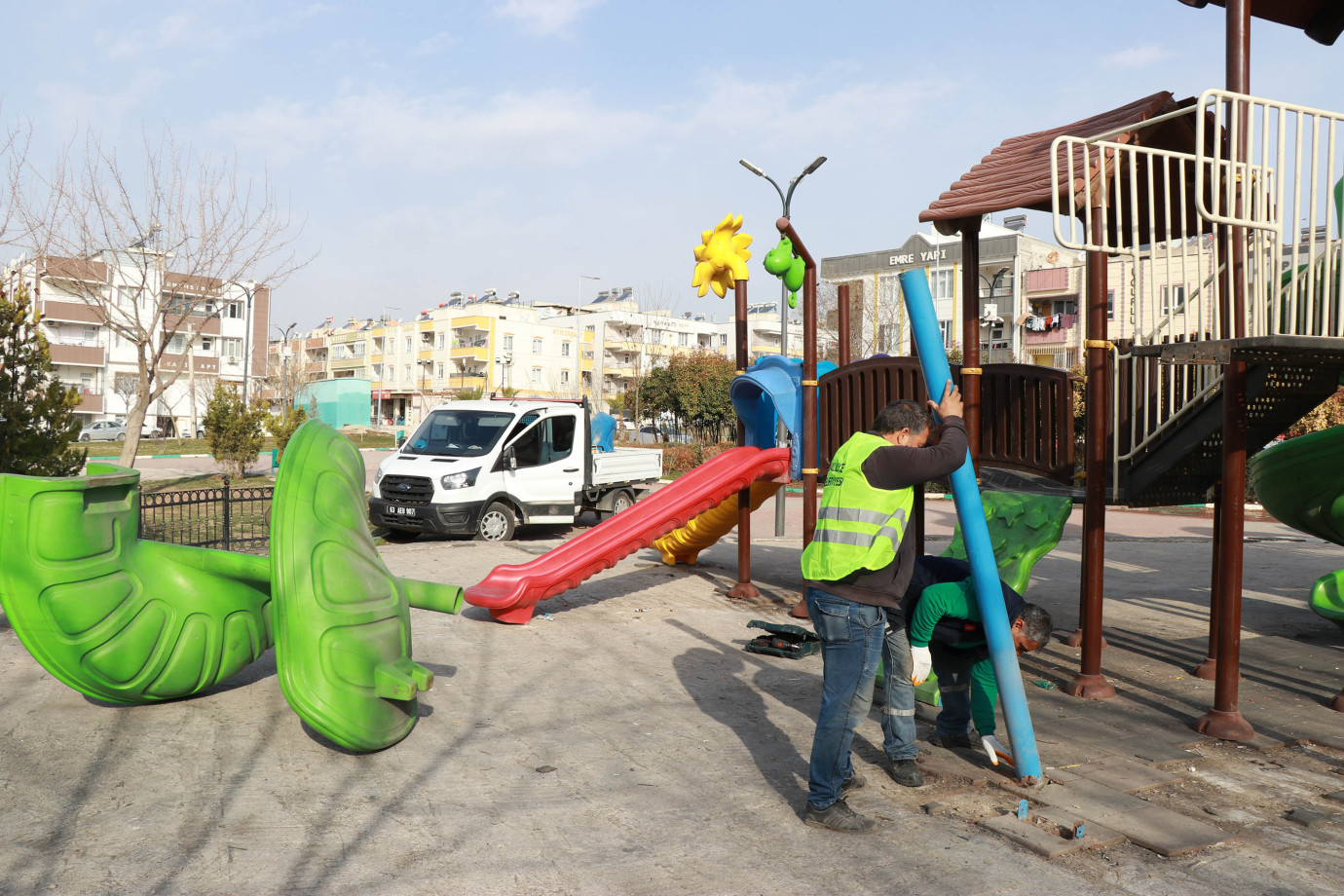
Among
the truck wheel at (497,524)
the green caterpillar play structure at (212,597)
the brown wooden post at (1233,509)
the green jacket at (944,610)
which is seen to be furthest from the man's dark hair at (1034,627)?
the truck wheel at (497,524)

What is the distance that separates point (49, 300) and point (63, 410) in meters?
52.5

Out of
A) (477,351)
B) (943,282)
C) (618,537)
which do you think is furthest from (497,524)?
(477,351)

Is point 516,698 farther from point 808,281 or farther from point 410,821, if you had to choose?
point 808,281

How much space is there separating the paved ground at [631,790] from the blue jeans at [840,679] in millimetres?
272

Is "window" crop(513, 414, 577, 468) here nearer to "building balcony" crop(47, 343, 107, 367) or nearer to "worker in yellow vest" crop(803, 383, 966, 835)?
"worker in yellow vest" crop(803, 383, 966, 835)

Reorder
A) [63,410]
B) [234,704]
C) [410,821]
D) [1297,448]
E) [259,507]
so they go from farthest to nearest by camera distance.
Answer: [259,507] < [63,410] < [1297,448] < [234,704] < [410,821]

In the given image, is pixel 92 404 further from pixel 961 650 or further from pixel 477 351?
pixel 961 650

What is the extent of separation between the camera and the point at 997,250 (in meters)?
49.2

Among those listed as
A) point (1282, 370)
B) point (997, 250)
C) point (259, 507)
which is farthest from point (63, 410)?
point (997, 250)

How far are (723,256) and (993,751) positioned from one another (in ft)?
23.4

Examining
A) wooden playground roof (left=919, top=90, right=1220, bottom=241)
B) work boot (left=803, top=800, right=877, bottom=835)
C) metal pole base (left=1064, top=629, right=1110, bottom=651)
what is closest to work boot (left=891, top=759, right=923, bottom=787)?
work boot (left=803, top=800, right=877, bottom=835)

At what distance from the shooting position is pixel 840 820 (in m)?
4.31

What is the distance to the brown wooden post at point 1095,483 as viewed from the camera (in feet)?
21.8

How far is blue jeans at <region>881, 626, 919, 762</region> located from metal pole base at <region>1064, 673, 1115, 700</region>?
2363 mm
